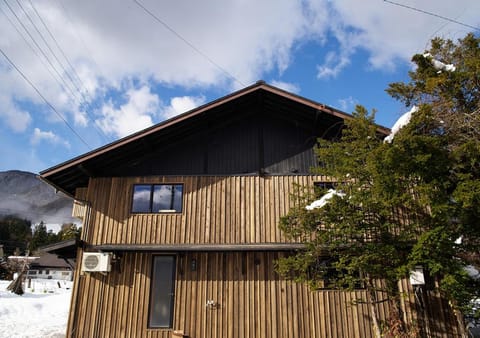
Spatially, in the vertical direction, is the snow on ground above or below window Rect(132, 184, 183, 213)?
below

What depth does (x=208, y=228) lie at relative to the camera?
876cm

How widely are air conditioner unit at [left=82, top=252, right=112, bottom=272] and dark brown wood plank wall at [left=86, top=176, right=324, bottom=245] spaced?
47 cm

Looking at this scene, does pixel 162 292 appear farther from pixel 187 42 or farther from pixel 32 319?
pixel 187 42

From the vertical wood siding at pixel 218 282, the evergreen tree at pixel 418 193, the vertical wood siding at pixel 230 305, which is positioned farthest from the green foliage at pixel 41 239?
the evergreen tree at pixel 418 193

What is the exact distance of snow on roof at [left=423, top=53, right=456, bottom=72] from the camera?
7.04 meters

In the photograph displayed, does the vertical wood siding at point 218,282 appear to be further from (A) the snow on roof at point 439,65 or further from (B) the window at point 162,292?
(A) the snow on roof at point 439,65

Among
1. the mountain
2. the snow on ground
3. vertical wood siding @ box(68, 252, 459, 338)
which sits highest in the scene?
the mountain

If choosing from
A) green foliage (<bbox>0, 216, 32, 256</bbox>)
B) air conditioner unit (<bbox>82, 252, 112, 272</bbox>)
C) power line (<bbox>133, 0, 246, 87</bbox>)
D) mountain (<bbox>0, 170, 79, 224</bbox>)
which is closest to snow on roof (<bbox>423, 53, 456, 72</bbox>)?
power line (<bbox>133, 0, 246, 87</bbox>)

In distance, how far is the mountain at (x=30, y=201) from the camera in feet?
306

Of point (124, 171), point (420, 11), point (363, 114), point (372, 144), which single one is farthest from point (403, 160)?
point (124, 171)

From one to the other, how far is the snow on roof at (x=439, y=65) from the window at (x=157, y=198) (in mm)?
6968

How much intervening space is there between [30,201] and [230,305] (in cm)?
11343

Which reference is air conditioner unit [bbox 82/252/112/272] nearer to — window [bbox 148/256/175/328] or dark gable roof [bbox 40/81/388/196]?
Result: window [bbox 148/256/175/328]

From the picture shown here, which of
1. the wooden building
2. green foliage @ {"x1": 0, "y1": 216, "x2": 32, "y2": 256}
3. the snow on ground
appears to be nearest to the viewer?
the wooden building
